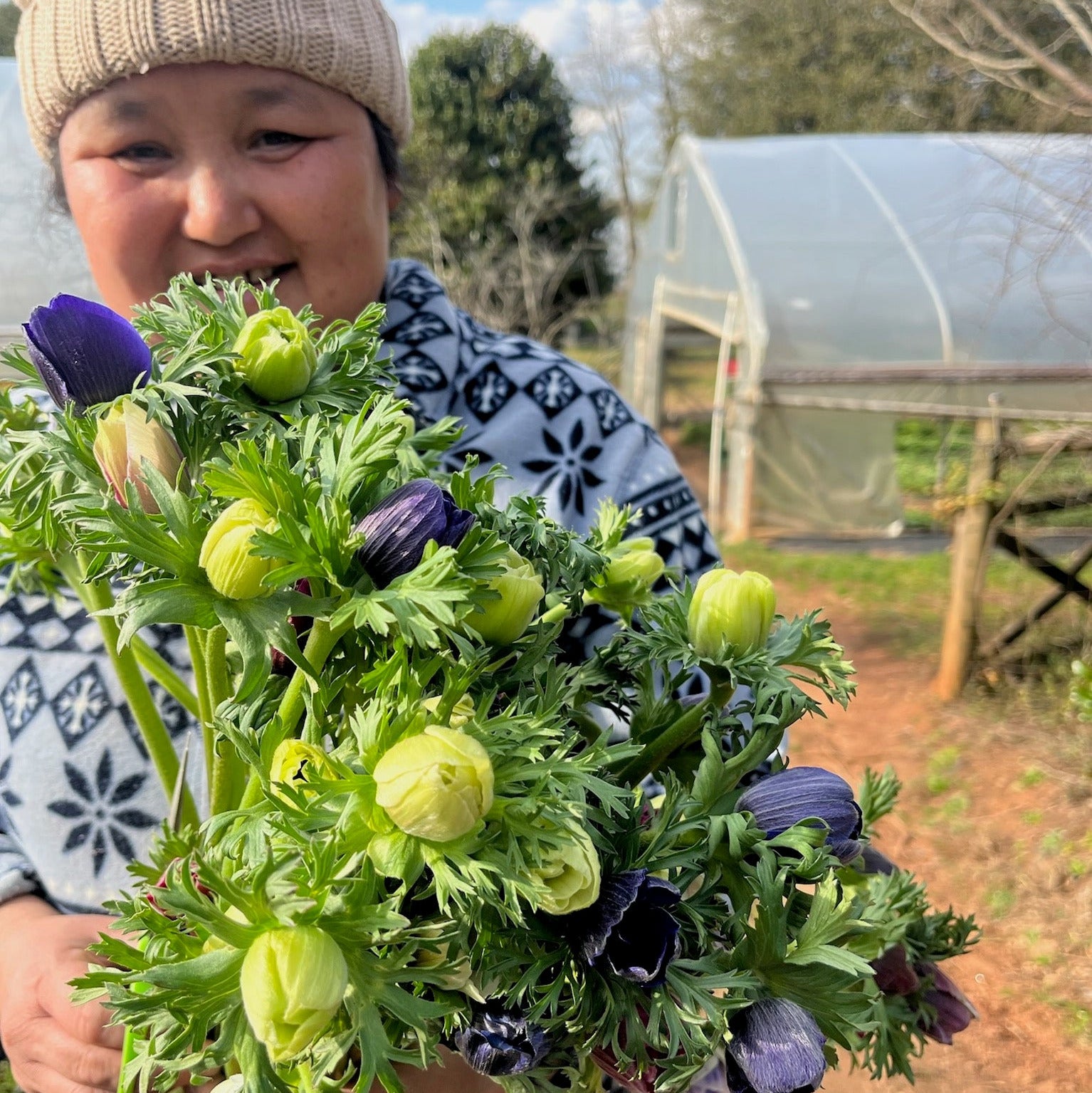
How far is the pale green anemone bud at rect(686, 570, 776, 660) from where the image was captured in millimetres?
547

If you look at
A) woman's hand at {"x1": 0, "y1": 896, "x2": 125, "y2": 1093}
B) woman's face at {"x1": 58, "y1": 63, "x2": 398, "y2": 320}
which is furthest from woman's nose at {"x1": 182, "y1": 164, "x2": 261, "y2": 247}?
woman's hand at {"x1": 0, "y1": 896, "x2": 125, "y2": 1093}

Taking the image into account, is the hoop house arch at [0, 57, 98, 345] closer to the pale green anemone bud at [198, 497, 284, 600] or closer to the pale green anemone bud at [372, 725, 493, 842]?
the pale green anemone bud at [198, 497, 284, 600]

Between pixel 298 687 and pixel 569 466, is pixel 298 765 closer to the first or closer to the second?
pixel 298 687

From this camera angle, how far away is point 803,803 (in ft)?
1.70

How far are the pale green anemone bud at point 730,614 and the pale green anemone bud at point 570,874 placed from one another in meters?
0.17

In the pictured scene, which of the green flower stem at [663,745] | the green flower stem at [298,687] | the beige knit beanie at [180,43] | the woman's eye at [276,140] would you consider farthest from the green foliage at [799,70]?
the green flower stem at [298,687]

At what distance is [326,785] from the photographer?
0.42m

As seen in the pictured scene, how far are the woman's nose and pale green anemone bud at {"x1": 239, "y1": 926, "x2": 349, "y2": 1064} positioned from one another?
0.83 meters

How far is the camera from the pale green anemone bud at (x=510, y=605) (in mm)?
468

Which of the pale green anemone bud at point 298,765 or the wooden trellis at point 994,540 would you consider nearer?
the pale green anemone bud at point 298,765

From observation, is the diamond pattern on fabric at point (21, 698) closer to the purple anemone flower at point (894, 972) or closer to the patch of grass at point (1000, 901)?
the purple anemone flower at point (894, 972)

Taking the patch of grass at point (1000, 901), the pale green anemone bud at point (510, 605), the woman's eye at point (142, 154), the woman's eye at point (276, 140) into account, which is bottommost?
the patch of grass at point (1000, 901)

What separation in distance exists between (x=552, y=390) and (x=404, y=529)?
994 mm

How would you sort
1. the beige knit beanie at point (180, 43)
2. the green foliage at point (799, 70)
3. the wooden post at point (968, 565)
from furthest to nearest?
the green foliage at point (799, 70) → the wooden post at point (968, 565) → the beige knit beanie at point (180, 43)
